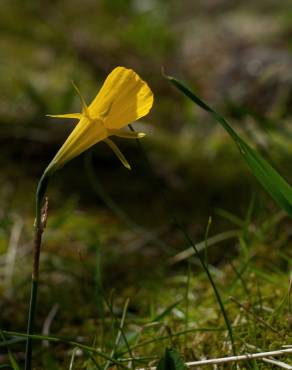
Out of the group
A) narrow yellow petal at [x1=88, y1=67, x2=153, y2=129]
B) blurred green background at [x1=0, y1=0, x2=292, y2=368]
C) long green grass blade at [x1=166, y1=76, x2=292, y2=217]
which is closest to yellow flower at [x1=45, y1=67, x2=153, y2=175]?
narrow yellow petal at [x1=88, y1=67, x2=153, y2=129]

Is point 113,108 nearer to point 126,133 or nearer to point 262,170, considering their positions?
point 126,133

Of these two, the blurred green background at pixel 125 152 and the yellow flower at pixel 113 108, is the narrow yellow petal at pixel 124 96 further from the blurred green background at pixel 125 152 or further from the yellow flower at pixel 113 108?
the blurred green background at pixel 125 152

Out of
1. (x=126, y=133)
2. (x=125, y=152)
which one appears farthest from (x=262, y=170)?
(x=125, y=152)

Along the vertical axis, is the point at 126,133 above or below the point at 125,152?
above

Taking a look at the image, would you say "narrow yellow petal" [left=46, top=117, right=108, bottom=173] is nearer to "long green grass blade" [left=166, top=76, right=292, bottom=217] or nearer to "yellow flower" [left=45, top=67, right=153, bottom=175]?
"yellow flower" [left=45, top=67, right=153, bottom=175]

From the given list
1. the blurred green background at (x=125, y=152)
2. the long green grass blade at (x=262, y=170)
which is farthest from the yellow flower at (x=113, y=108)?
the blurred green background at (x=125, y=152)

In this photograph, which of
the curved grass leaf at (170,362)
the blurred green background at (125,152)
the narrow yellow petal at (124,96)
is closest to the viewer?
the narrow yellow petal at (124,96)

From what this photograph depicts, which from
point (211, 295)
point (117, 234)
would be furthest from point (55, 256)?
point (211, 295)
